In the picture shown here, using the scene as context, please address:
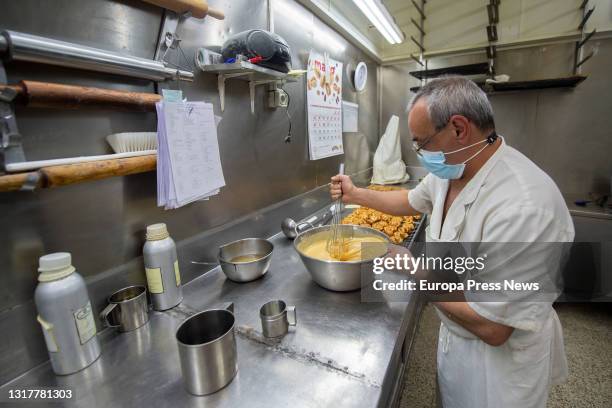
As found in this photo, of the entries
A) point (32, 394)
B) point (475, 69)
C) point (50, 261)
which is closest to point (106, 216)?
point (50, 261)

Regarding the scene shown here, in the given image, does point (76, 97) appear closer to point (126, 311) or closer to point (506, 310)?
point (126, 311)

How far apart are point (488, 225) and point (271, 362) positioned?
0.69 m

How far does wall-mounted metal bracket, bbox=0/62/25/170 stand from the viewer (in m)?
0.62

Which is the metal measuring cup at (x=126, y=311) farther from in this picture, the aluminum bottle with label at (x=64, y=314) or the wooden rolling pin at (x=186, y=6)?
the wooden rolling pin at (x=186, y=6)

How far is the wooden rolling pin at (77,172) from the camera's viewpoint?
0.61 meters

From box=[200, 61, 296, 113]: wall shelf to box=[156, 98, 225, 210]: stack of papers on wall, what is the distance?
13 centimetres

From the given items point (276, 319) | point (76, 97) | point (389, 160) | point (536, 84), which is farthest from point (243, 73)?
point (536, 84)

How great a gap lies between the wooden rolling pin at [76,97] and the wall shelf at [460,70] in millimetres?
2633

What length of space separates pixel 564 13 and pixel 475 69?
0.78 metres

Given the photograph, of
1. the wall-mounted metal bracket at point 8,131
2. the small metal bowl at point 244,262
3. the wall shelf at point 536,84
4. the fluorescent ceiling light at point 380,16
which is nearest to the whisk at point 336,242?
the small metal bowl at point 244,262

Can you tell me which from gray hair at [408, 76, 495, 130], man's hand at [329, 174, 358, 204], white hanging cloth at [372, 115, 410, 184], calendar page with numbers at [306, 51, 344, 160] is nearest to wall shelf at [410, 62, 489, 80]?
white hanging cloth at [372, 115, 410, 184]

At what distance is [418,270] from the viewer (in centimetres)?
105

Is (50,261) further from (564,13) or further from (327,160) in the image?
(564,13)

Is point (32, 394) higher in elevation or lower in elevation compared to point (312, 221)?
lower
